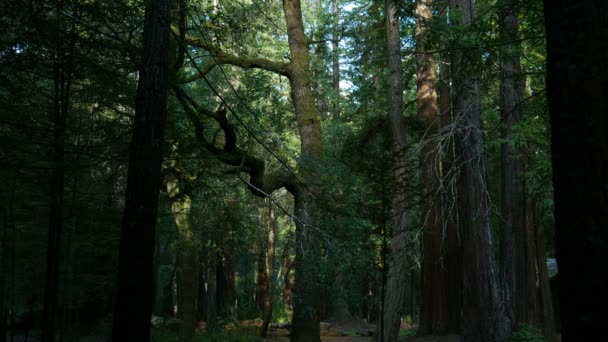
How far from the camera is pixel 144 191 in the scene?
564 cm

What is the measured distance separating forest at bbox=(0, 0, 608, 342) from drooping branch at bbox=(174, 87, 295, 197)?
0.05 meters

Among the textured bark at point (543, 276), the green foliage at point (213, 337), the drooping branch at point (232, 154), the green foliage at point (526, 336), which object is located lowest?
the green foliage at point (213, 337)

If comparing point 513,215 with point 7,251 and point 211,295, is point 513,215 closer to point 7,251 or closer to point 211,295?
Answer: point 7,251

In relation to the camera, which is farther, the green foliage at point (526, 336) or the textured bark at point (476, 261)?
the green foliage at point (526, 336)

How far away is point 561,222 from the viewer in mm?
2795

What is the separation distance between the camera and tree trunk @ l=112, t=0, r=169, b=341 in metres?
5.46

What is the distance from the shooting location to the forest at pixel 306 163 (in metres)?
2.80

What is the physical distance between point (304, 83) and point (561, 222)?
10.2 metres

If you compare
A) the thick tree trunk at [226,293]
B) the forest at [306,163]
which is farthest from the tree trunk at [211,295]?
the forest at [306,163]

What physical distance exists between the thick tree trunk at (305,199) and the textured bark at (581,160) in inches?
253

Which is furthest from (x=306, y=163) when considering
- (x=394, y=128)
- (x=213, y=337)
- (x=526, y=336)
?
(x=213, y=337)

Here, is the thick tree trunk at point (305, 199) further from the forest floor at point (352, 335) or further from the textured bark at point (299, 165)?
the forest floor at point (352, 335)

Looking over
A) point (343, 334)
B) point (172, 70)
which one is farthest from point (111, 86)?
point (343, 334)

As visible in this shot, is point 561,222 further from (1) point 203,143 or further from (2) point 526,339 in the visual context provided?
(2) point 526,339
